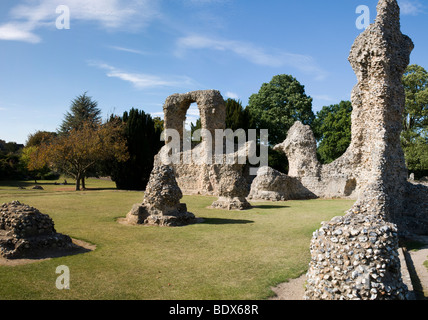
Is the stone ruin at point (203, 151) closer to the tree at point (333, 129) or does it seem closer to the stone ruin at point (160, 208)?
the stone ruin at point (160, 208)

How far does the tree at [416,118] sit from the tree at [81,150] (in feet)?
80.7

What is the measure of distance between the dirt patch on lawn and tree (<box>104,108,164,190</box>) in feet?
68.0

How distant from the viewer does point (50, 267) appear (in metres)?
6.06

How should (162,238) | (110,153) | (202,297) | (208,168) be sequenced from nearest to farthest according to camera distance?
(202,297)
(162,238)
(208,168)
(110,153)

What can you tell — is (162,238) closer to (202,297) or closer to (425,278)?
(202,297)

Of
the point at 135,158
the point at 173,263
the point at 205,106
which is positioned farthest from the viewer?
the point at 135,158

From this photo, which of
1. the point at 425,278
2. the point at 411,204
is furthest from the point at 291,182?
the point at 425,278

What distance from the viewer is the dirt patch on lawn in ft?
20.7

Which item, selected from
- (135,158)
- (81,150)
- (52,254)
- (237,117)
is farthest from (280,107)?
(52,254)

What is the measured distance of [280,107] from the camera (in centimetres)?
3500

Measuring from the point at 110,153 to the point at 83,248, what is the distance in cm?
1971

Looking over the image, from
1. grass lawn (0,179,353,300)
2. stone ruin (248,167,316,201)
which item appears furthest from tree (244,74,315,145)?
grass lawn (0,179,353,300)

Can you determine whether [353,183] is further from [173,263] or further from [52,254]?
[52,254]

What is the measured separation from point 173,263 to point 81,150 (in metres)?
20.6
